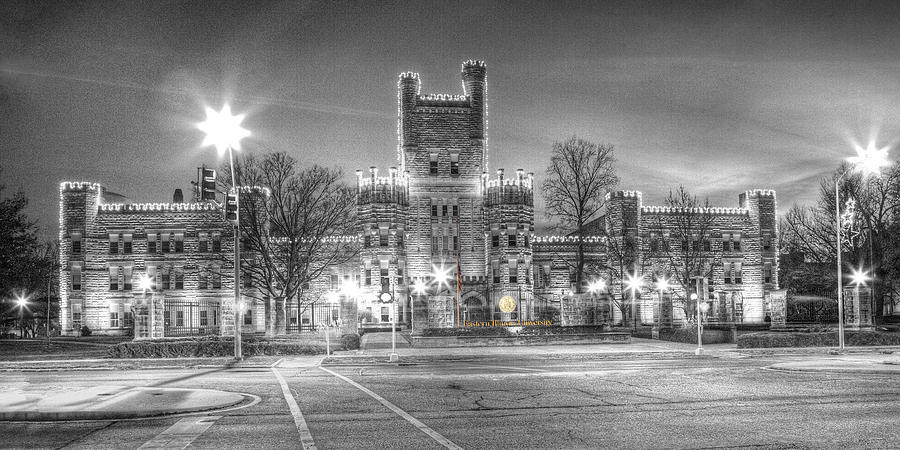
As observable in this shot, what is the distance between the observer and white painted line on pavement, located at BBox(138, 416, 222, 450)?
11555mm

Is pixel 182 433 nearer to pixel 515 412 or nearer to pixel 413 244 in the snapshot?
pixel 515 412

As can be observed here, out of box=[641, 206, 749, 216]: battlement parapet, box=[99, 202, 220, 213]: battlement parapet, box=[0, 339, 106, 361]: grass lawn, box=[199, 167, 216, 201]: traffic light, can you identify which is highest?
box=[99, 202, 220, 213]: battlement parapet

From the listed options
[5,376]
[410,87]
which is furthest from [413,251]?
[5,376]

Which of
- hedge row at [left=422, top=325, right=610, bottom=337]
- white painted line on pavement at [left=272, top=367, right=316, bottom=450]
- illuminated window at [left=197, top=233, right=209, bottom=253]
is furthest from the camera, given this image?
illuminated window at [left=197, top=233, right=209, bottom=253]

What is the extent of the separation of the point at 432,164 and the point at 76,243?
3297 cm

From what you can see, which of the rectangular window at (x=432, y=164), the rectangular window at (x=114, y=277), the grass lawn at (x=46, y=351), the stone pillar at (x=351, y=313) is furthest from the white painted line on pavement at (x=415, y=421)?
the rectangular window at (x=114, y=277)

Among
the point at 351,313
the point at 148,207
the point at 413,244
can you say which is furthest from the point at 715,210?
the point at 148,207

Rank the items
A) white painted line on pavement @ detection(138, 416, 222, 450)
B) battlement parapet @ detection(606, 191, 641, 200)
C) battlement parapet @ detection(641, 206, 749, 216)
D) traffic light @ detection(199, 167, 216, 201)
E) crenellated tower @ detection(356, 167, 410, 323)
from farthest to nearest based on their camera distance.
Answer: battlement parapet @ detection(641, 206, 749, 216)
battlement parapet @ detection(606, 191, 641, 200)
crenellated tower @ detection(356, 167, 410, 323)
traffic light @ detection(199, 167, 216, 201)
white painted line on pavement @ detection(138, 416, 222, 450)

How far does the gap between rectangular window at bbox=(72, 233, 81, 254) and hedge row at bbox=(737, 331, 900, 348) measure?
192 ft

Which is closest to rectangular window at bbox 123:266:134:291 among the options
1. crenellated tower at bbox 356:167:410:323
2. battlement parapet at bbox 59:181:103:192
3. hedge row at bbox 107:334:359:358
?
battlement parapet at bbox 59:181:103:192

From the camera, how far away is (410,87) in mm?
72750

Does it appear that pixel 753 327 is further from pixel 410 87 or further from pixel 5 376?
pixel 5 376

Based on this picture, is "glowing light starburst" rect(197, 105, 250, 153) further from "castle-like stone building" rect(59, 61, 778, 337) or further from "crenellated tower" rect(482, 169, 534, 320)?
"crenellated tower" rect(482, 169, 534, 320)

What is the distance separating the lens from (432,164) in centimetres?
7275
